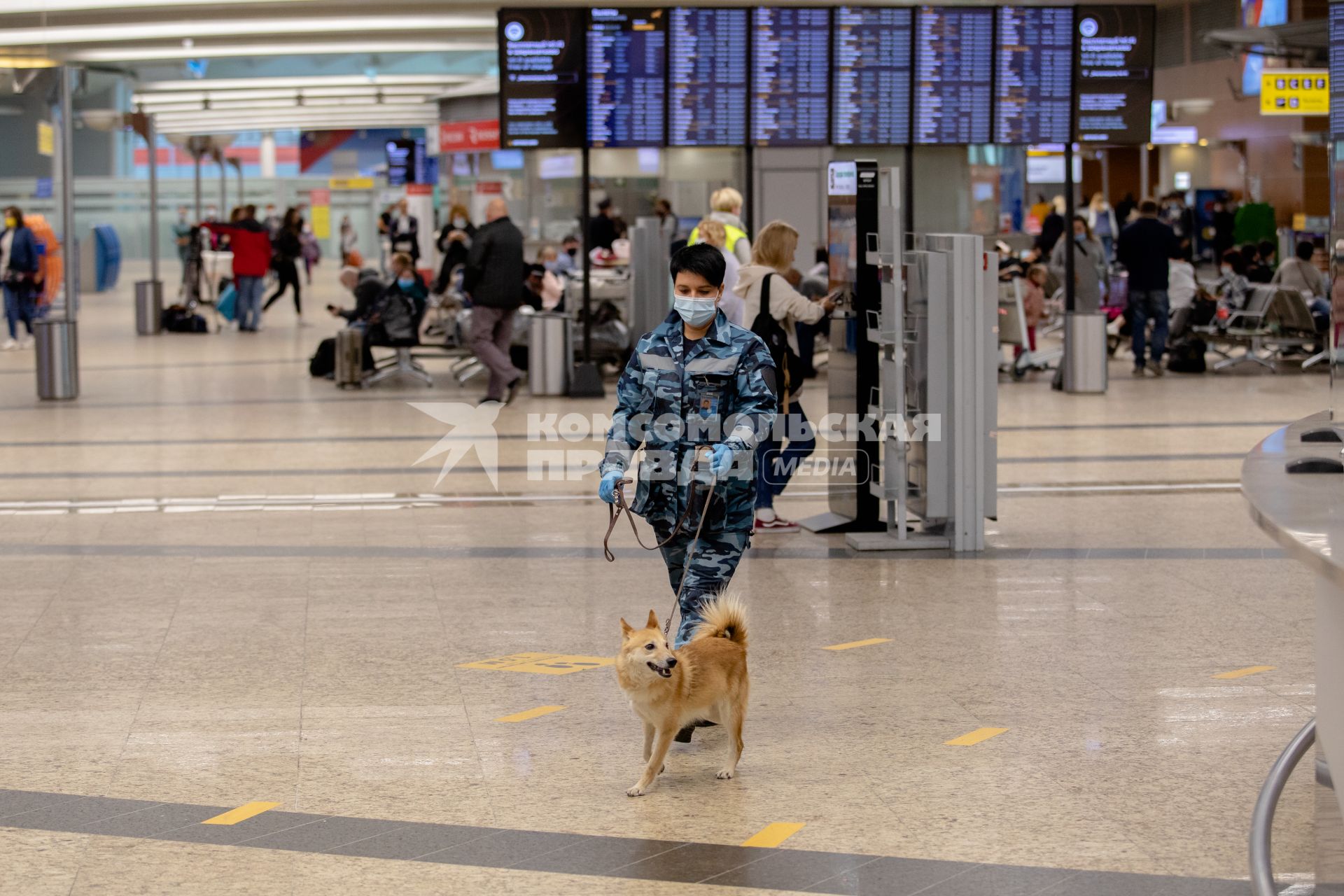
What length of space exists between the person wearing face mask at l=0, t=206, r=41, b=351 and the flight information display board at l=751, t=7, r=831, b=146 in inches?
398

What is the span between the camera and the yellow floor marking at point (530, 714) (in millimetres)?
5434

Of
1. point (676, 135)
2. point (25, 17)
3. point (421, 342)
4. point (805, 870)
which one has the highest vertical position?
point (25, 17)

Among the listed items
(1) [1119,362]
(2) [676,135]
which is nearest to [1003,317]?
(1) [1119,362]

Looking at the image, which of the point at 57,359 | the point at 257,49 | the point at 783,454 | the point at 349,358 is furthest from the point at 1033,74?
the point at 57,359

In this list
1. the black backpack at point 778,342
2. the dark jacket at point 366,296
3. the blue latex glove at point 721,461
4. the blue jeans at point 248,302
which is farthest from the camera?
the blue jeans at point 248,302

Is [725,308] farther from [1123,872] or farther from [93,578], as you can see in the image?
[1123,872]

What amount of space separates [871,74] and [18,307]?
12.1 m

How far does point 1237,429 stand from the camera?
12703 millimetres

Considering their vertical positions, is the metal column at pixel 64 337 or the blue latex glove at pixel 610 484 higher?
the metal column at pixel 64 337

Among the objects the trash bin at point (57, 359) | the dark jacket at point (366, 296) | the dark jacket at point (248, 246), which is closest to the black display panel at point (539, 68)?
the dark jacket at point (366, 296)

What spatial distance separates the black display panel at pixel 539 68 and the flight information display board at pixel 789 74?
5.52 ft

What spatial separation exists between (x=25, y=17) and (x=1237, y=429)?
42.0ft

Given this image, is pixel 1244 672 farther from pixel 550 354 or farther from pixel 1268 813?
pixel 550 354

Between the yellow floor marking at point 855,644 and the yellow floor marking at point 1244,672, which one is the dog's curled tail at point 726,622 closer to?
the yellow floor marking at point 855,644
